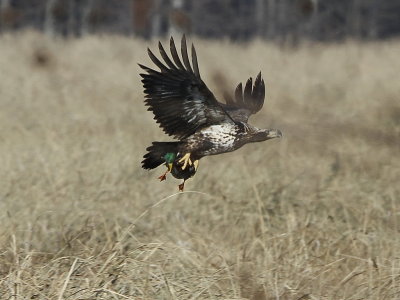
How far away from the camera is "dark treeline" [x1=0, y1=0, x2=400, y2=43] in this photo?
31484 millimetres

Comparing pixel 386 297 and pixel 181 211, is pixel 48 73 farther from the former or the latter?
pixel 386 297

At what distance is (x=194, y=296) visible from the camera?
3.52 metres

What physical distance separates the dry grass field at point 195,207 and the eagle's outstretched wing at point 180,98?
0.44 metres

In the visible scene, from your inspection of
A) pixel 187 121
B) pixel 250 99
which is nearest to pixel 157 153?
pixel 187 121

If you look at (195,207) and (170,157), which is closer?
(170,157)

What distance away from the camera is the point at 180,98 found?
395cm

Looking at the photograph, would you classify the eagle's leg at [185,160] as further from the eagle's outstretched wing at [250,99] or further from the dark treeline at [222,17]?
the dark treeline at [222,17]

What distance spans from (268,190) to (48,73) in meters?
8.22

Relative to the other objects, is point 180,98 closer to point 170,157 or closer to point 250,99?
point 170,157

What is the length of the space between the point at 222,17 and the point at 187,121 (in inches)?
1555

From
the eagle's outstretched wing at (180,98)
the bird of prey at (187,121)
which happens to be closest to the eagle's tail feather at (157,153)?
the bird of prey at (187,121)

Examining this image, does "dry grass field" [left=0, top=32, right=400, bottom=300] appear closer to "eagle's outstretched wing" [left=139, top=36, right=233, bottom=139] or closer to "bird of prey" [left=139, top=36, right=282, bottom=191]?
"bird of prey" [left=139, top=36, right=282, bottom=191]

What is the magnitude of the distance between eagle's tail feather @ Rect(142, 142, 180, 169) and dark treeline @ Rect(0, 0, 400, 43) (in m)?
22.1

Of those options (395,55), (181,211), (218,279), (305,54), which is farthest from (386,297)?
(305,54)
